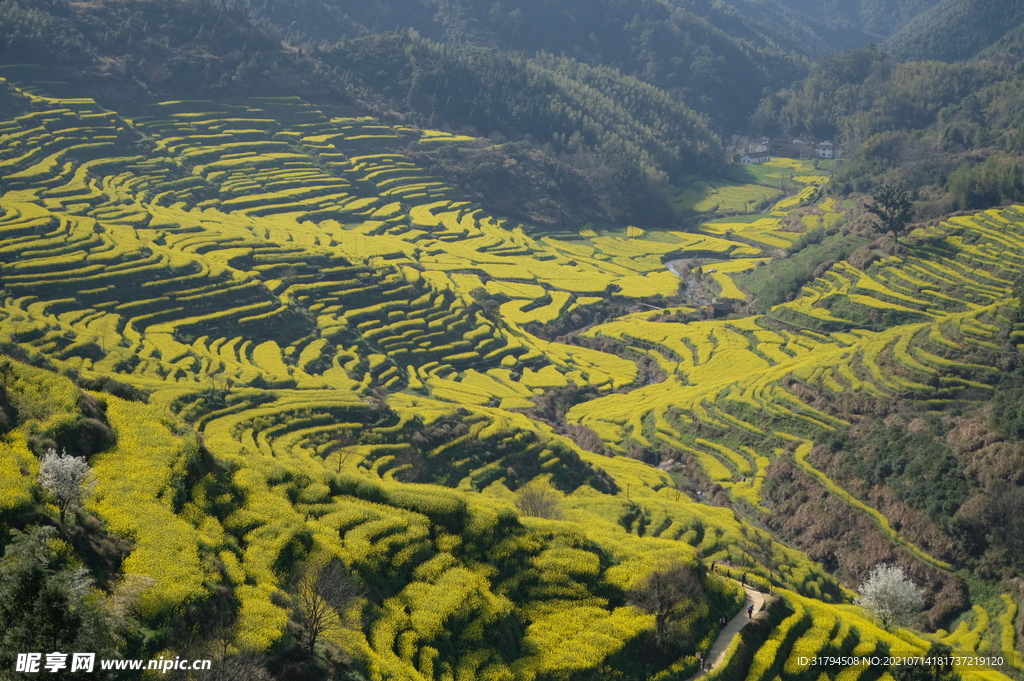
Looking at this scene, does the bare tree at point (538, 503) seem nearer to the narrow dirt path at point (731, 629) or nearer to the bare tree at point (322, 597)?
the narrow dirt path at point (731, 629)

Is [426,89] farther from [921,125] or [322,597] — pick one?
[322,597]

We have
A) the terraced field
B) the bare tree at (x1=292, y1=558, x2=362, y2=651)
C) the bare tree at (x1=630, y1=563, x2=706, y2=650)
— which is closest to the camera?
the bare tree at (x1=292, y1=558, x2=362, y2=651)

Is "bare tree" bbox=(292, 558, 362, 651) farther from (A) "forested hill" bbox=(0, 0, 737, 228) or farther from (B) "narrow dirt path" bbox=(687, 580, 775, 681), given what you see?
(A) "forested hill" bbox=(0, 0, 737, 228)

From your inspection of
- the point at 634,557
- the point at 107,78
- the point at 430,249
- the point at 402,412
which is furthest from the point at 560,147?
the point at 634,557

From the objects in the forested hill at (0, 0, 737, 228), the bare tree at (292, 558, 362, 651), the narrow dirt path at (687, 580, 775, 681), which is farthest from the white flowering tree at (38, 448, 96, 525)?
the forested hill at (0, 0, 737, 228)

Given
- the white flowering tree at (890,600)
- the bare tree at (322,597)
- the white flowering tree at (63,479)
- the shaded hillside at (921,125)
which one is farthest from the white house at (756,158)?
the white flowering tree at (63,479)

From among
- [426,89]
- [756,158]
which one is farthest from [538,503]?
[756,158]

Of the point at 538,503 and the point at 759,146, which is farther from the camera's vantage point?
the point at 759,146
